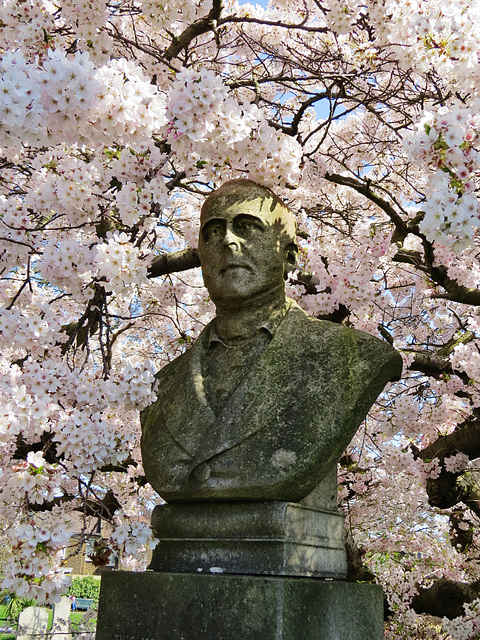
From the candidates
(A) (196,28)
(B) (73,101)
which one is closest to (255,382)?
(B) (73,101)

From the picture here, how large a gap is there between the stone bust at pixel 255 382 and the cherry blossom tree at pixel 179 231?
0.88 feet

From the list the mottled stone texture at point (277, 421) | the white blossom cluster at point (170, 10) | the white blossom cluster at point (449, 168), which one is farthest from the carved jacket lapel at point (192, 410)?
the white blossom cluster at point (170, 10)

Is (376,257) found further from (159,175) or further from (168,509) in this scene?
(168,509)

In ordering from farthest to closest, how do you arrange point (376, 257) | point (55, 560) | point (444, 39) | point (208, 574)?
point (376, 257), point (444, 39), point (55, 560), point (208, 574)

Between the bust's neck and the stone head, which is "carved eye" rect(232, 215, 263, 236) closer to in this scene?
the stone head

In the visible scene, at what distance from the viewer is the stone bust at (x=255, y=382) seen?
2451 mm

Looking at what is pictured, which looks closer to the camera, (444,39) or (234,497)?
(234,497)

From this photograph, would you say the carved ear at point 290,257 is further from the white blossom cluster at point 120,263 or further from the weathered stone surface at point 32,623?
the weathered stone surface at point 32,623

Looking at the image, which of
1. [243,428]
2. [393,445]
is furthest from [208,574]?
[393,445]

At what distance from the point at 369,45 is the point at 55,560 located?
459 cm

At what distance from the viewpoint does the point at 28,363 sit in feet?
9.36

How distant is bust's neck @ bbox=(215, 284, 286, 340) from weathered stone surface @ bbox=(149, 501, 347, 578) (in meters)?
0.83

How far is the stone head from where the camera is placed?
284 cm

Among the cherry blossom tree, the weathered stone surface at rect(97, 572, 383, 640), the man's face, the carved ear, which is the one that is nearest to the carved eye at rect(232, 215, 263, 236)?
the man's face
